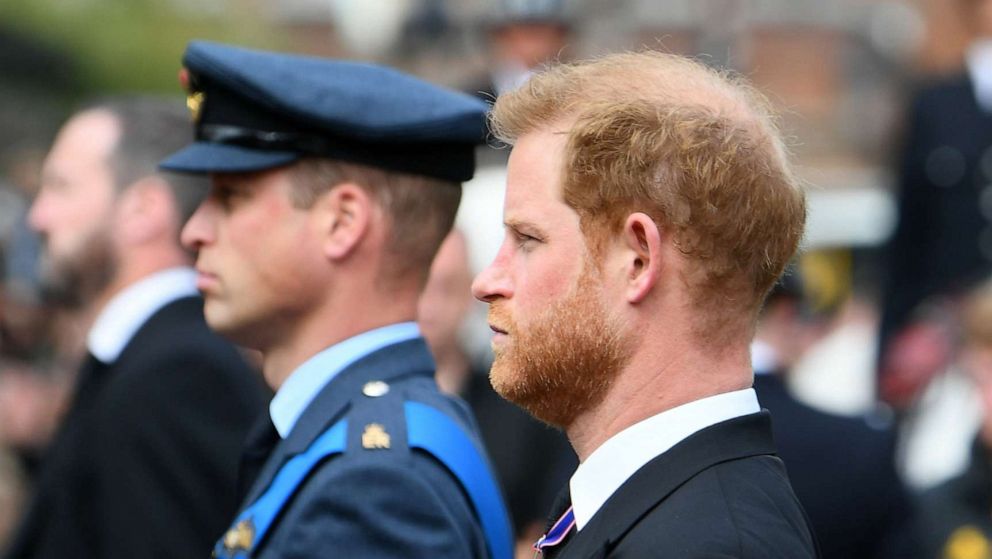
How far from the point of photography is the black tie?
3.59m

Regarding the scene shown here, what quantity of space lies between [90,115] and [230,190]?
1.54 metres

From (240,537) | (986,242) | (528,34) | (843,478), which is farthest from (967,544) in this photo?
(528,34)

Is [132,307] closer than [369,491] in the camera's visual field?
No

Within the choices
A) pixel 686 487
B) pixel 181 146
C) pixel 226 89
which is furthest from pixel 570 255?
pixel 181 146

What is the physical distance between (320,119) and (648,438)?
4.09 feet

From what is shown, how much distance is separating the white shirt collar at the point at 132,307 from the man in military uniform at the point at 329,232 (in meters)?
0.90

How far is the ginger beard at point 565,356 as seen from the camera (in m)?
2.66

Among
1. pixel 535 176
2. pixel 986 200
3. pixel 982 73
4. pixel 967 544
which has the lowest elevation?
pixel 967 544

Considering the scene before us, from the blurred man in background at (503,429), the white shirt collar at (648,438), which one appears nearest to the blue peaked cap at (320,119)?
the white shirt collar at (648,438)

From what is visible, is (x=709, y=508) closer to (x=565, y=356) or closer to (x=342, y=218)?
(x=565, y=356)

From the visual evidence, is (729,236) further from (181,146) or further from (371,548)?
(181,146)

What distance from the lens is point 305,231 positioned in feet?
11.7

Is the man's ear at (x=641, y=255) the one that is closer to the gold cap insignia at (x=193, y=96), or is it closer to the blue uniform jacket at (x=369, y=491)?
the blue uniform jacket at (x=369, y=491)

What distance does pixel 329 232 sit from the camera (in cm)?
359
